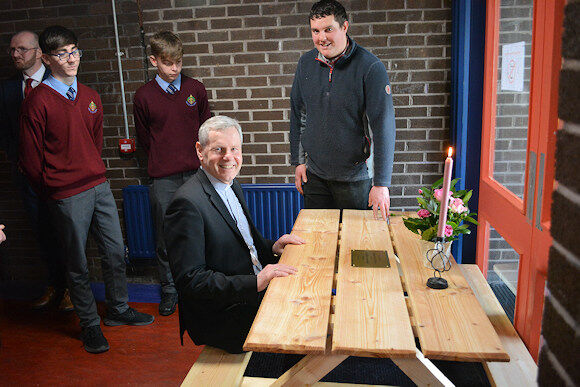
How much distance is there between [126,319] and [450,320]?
2455 millimetres

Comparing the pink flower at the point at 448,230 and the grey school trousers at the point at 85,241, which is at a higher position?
the pink flower at the point at 448,230

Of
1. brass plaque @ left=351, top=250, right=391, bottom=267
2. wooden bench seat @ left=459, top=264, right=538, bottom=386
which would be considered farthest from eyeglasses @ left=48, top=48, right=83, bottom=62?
wooden bench seat @ left=459, top=264, right=538, bottom=386

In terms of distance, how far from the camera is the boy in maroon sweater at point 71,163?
273 cm

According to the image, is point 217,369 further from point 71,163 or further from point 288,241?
point 71,163

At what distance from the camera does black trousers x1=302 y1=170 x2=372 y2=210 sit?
2.66 metres

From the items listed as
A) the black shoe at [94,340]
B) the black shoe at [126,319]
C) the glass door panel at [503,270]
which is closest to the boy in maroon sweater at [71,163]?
the black shoe at [94,340]

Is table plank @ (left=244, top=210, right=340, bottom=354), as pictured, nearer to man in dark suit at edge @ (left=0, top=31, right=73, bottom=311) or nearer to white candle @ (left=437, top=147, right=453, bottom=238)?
white candle @ (left=437, top=147, right=453, bottom=238)

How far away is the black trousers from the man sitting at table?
69 centimetres

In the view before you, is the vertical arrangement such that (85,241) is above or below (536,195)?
below

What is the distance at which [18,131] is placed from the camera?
131 inches

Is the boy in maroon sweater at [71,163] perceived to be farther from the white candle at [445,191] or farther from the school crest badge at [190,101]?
the white candle at [445,191]

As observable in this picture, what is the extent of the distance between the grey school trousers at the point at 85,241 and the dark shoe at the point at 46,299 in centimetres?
64

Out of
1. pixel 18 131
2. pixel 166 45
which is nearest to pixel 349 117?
pixel 166 45

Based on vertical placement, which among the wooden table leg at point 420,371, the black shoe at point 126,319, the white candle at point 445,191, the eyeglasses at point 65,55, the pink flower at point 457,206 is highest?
the eyeglasses at point 65,55
